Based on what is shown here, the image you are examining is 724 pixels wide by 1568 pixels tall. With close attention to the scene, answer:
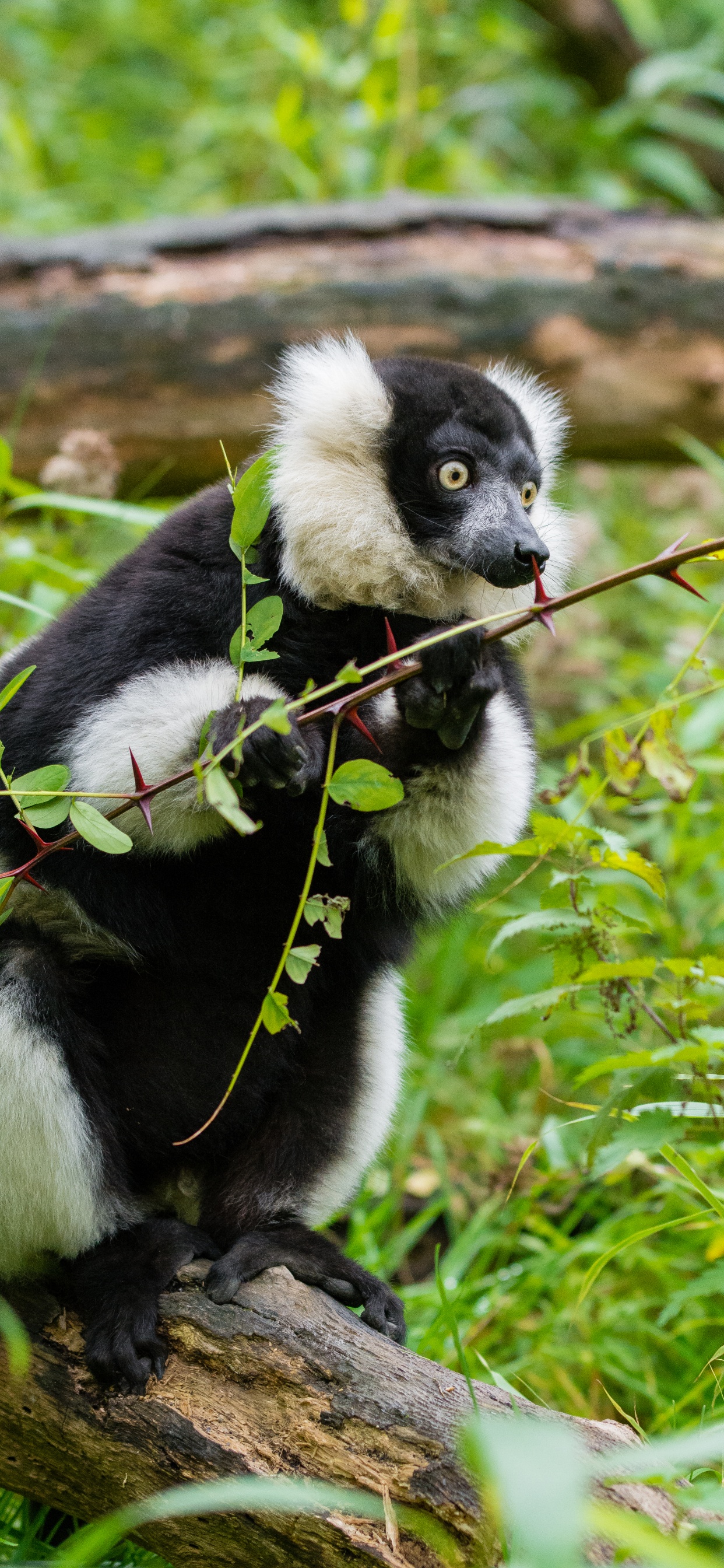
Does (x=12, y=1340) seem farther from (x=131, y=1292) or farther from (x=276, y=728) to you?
(x=276, y=728)

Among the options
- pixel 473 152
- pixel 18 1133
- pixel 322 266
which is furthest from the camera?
pixel 473 152

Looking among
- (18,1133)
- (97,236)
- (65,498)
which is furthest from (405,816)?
(97,236)

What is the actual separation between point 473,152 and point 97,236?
4981 mm

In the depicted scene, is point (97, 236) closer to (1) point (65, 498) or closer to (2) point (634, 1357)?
(1) point (65, 498)

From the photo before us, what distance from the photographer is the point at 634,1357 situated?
158 inches

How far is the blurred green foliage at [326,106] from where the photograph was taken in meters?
8.77

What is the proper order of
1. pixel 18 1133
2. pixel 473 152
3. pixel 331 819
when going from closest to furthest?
pixel 18 1133 < pixel 331 819 < pixel 473 152

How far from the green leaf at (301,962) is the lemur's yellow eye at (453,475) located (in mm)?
1487

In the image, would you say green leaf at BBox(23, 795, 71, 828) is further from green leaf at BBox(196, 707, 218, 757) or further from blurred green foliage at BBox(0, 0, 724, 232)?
blurred green foliage at BBox(0, 0, 724, 232)

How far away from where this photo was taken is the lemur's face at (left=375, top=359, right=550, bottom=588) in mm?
3275

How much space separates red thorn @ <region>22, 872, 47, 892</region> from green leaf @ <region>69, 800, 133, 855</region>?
27cm

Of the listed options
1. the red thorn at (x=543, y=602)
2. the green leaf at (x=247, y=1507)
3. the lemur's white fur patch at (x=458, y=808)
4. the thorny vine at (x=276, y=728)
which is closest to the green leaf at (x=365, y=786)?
the thorny vine at (x=276, y=728)

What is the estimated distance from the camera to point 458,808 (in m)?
3.25

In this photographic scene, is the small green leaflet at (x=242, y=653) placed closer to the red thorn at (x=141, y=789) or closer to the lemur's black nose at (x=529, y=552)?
the red thorn at (x=141, y=789)
